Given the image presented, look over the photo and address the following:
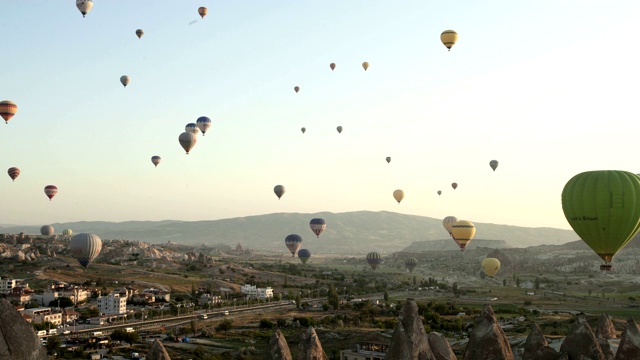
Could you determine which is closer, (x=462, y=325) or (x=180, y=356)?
(x=180, y=356)

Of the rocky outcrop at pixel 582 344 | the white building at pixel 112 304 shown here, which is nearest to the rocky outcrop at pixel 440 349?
the rocky outcrop at pixel 582 344

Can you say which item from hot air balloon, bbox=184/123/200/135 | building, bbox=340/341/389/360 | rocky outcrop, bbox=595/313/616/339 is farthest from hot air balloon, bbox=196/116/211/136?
rocky outcrop, bbox=595/313/616/339

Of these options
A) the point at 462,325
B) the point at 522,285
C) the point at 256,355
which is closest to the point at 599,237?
the point at 256,355

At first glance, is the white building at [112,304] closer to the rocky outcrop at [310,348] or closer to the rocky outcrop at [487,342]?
the rocky outcrop at [310,348]

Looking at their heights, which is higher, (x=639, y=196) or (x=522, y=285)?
(x=639, y=196)

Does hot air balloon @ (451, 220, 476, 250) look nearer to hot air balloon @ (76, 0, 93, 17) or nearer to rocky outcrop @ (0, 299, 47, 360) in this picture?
hot air balloon @ (76, 0, 93, 17)

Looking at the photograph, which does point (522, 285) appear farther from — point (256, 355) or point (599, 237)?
point (599, 237)

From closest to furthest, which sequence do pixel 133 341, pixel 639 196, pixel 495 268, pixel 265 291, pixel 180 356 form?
1. pixel 639 196
2. pixel 180 356
3. pixel 133 341
4. pixel 495 268
5. pixel 265 291
